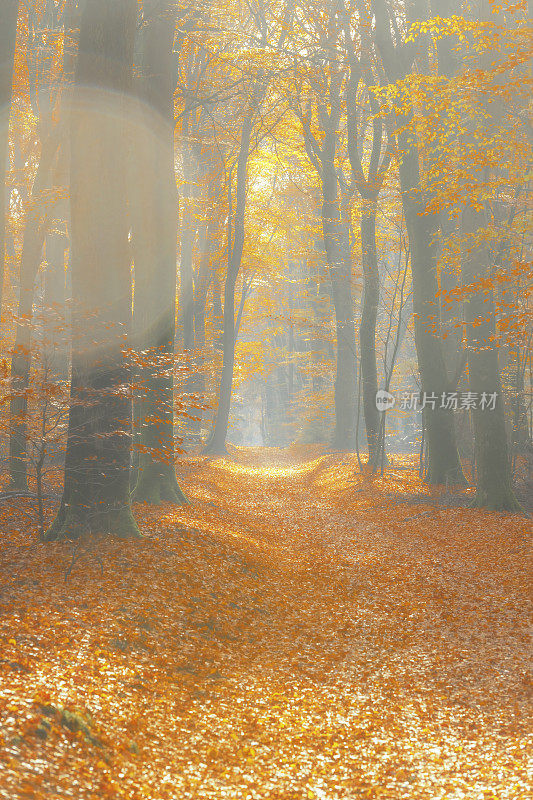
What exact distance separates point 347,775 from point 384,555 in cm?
585

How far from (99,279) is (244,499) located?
331 inches

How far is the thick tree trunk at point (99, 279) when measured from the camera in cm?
743

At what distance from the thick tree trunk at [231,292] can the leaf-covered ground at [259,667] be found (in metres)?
12.8

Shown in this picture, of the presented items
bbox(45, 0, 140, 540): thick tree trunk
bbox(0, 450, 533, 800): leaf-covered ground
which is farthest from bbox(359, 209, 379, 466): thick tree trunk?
bbox(45, 0, 140, 540): thick tree trunk

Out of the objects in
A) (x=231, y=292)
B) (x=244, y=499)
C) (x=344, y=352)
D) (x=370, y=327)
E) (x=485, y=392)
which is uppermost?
(x=231, y=292)

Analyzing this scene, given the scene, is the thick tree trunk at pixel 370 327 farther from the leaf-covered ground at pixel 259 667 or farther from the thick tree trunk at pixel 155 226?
the leaf-covered ground at pixel 259 667

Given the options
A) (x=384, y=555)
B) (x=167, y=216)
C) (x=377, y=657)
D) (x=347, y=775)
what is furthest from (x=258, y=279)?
(x=347, y=775)

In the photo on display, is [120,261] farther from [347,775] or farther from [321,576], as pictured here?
[347,775]

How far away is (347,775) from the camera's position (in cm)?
411

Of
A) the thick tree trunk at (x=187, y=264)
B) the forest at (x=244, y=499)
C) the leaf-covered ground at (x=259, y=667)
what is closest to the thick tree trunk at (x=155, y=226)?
the forest at (x=244, y=499)

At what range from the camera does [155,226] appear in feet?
37.0

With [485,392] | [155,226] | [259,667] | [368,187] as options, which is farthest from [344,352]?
[259,667]

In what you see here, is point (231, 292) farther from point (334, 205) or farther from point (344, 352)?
point (344, 352)

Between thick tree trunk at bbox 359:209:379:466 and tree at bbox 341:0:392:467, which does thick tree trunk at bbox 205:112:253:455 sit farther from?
thick tree trunk at bbox 359:209:379:466
